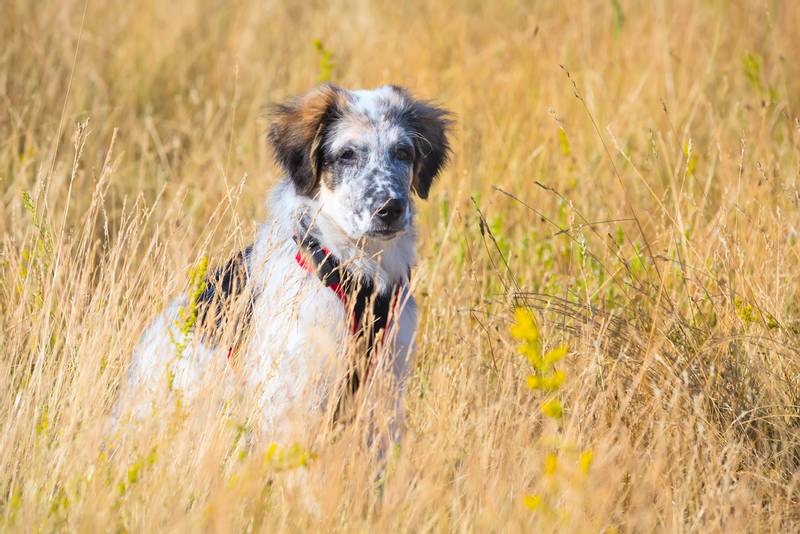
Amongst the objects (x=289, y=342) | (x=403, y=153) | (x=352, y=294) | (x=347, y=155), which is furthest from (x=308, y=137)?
(x=289, y=342)

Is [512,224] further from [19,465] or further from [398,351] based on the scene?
[19,465]

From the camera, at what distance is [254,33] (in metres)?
7.30

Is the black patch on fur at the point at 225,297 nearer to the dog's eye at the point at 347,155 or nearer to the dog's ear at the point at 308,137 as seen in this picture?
the dog's ear at the point at 308,137

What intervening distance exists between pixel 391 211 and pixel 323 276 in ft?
1.05

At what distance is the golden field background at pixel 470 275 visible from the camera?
2666 millimetres

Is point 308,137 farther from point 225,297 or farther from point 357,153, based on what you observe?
point 225,297

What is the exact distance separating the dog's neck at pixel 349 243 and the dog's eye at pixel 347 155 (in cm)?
19

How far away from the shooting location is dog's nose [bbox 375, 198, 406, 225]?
3.38 meters

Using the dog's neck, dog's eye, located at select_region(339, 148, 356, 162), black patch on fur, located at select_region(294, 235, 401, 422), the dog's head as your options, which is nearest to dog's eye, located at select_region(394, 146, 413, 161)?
the dog's head

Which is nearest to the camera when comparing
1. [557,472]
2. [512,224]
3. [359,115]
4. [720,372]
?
[557,472]

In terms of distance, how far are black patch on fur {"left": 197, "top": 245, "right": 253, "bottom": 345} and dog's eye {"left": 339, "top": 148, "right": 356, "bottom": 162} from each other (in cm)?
48

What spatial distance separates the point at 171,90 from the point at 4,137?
4.45ft

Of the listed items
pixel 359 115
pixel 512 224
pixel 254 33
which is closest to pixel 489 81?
pixel 512 224

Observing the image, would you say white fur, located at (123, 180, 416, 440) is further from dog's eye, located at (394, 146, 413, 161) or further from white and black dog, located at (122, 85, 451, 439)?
dog's eye, located at (394, 146, 413, 161)
